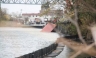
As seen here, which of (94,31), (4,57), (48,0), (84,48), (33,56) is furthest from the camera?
(4,57)

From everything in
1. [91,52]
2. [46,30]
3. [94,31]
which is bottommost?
[46,30]

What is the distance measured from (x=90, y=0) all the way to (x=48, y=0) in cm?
144

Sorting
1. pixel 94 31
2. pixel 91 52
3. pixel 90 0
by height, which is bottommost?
pixel 91 52

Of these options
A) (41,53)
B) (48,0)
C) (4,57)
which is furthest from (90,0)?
(4,57)

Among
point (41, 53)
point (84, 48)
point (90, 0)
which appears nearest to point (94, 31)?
point (84, 48)

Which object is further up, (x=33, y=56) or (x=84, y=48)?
(x=84, y=48)

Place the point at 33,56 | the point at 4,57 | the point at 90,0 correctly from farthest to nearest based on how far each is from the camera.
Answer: the point at 4,57, the point at 33,56, the point at 90,0

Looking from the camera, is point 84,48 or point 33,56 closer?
point 84,48

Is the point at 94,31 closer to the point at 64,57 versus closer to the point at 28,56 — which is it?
the point at 28,56

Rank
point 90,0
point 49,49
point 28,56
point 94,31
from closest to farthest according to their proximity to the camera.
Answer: point 94,31, point 90,0, point 28,56, point 49,49

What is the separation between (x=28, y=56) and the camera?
13.2 meters

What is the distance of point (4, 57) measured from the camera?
2219 centimetres

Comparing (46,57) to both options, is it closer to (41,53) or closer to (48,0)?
(41,53)

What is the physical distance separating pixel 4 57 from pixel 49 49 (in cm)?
484
